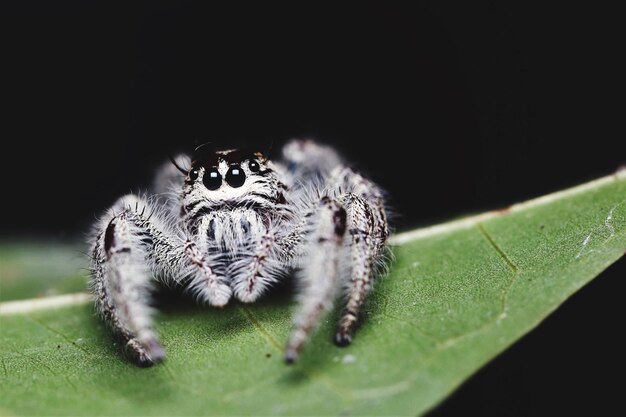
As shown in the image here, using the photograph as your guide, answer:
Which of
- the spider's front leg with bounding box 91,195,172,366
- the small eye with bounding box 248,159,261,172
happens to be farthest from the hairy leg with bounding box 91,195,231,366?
the small eye with bounding box 248,159,261,172

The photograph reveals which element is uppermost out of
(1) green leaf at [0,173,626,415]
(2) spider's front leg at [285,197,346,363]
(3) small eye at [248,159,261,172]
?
(3) small eye at [248,159,261,172]

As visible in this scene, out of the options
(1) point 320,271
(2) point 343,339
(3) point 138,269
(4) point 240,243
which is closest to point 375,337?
(2) point 343,339

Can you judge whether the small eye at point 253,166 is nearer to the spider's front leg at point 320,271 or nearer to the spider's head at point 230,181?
the spider's head at point 230,181

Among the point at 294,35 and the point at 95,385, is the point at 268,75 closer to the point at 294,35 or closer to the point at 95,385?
the point at 294,35

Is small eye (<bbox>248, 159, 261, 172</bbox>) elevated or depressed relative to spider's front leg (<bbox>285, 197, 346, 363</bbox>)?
elevated

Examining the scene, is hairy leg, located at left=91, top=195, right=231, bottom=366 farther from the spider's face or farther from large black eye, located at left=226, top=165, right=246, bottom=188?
large black eye, located at left=226, top=165, right=246, bottom=188

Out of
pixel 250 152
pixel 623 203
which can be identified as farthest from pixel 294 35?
pixel 623 203
